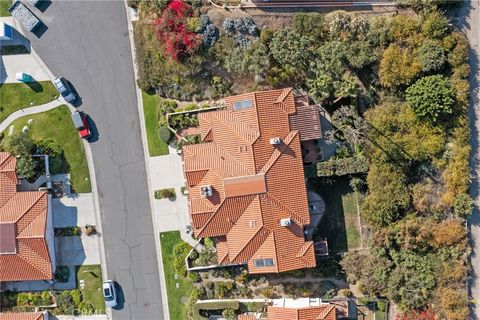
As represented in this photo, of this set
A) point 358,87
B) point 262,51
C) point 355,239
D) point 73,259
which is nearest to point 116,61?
point 262,51

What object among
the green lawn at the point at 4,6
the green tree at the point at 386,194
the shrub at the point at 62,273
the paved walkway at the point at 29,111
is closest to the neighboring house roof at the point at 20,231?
the shrub at the point at 62,273

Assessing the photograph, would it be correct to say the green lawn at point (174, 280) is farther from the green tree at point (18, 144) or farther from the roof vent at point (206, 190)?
the green tree at point (18, 144)

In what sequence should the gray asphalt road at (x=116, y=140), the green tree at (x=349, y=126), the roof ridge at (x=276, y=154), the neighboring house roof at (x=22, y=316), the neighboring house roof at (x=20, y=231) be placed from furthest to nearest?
the gray asphalt road at (x=116, y=140)
the neighboring house roof at (x=22, y=316)
the neighboring house roof at (x=20, y=231)
the green tree at (x=349, y=126)
the roof ridge at (x=276, y=154)

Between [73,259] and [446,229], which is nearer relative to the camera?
[446,229]

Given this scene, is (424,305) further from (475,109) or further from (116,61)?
(116,61)

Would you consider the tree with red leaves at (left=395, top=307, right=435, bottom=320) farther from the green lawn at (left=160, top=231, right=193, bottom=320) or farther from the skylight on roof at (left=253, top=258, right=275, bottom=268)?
the green lawn at (left=160, top=231, right=193, bottom=320)
